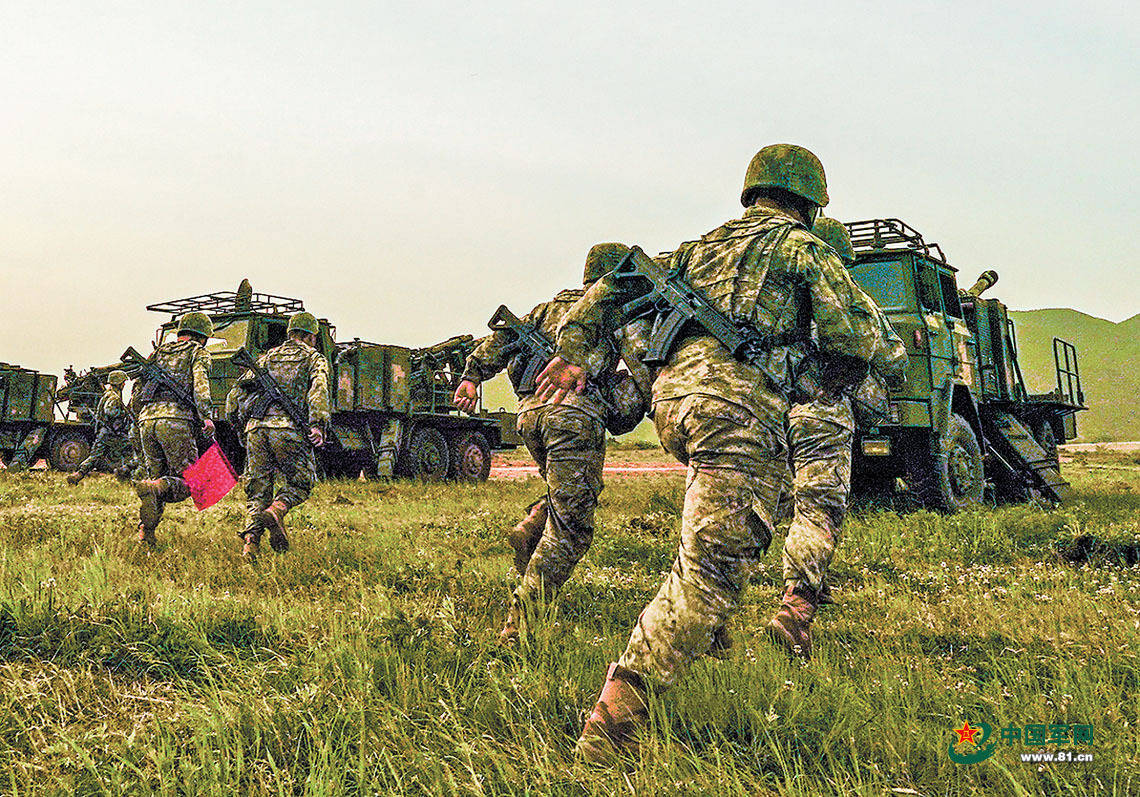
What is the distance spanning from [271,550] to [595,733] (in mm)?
4864

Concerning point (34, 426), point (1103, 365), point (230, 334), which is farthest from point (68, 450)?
point (1103, 365)

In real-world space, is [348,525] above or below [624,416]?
below

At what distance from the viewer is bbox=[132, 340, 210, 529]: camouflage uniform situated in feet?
25.1

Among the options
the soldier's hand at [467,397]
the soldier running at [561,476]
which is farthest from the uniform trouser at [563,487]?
the soldier's hand at [467,397]

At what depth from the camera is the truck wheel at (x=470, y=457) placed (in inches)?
680

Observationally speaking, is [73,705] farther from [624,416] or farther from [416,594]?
[624,416]

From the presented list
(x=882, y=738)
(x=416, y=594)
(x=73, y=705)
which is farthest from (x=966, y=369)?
(x=73, y=705)

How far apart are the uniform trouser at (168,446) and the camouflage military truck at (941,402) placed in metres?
5.82

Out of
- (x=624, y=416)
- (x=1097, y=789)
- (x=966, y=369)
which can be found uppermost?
(x=966, y=369)

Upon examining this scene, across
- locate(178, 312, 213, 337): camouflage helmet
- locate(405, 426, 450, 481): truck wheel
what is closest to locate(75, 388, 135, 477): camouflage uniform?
locate(405, 426, 450, 481): truck wheel

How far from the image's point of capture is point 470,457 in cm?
1753

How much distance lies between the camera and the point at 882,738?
2.62m

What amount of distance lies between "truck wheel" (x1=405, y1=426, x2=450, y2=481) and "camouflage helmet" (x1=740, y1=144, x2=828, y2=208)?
13.2 metres

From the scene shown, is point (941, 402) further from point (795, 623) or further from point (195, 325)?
point (195, 325)
